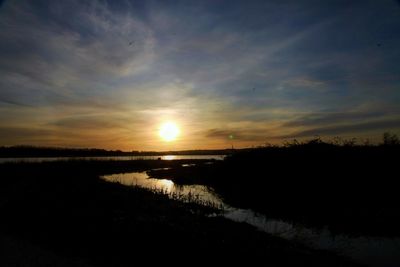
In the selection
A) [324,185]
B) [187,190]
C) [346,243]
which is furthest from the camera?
[187,190]

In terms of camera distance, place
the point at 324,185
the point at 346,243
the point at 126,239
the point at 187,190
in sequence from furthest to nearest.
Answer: the point at 187,190 → the point at 324,185 → the point at 346,243 → the point at 126,239

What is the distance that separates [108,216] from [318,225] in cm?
1101

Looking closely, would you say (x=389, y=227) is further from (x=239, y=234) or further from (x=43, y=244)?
(x=43, y=244)

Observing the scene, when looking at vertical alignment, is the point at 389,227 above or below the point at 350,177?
below

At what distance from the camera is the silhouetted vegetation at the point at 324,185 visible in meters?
17.2

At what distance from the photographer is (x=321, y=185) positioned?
2588 cm

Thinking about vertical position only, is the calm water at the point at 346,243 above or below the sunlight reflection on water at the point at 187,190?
below

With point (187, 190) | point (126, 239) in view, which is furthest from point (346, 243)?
point (187, 190)

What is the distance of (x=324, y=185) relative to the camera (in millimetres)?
25641

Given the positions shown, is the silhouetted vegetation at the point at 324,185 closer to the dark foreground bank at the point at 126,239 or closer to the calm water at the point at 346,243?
the calm water at the point at 346,243

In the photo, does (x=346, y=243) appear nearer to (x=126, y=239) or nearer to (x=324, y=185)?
(x=126, y=239)

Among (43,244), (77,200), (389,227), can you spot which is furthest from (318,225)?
(77,200)

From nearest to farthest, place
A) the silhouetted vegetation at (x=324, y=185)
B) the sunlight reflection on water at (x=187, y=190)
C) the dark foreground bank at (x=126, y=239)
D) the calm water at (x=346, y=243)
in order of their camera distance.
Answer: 1. the dark foreground bank at (x=126, y=239)
2. the calm water at (x=346, y=243)
3. the silhouetted vegetation at (x=324, y=185)
4. the sunlight reflection on water at (x=187, y=190)

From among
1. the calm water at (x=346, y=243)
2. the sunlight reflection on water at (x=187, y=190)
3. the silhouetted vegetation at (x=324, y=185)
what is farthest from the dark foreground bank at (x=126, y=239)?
the sunlight reflection on water at (x=187, y=190)
